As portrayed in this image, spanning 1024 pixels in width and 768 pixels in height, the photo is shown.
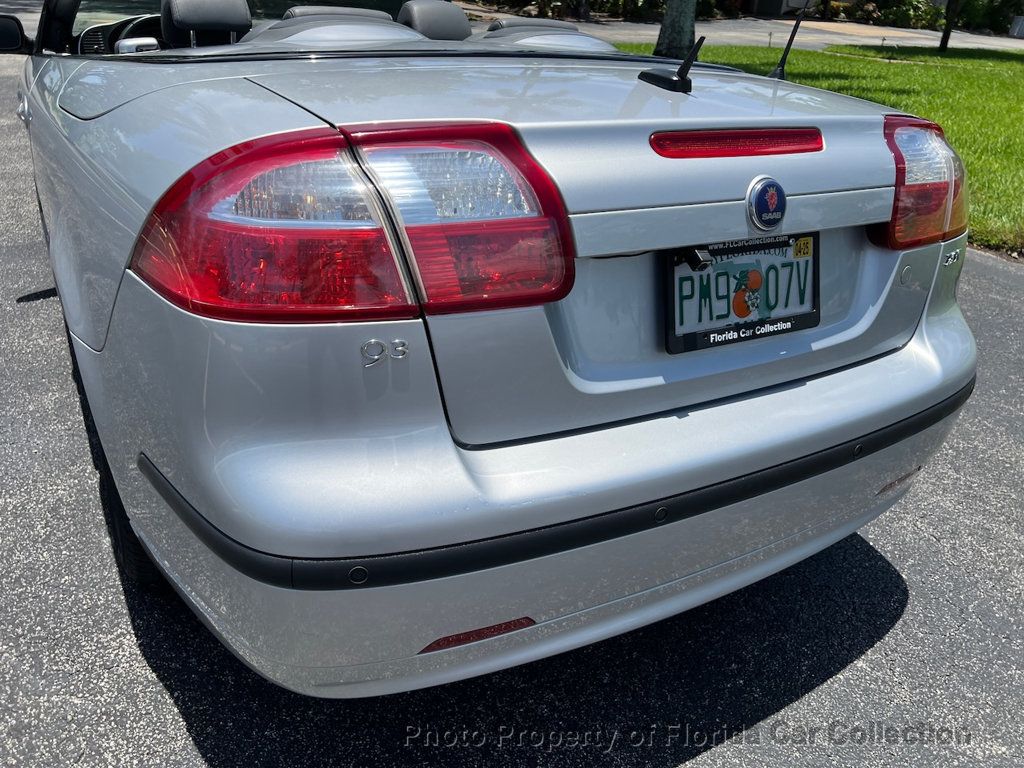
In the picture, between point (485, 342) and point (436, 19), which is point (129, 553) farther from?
point (436, 19)

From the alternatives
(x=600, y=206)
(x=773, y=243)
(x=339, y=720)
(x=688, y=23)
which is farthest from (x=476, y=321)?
(x=688, y=23)

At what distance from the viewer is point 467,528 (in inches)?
57.1

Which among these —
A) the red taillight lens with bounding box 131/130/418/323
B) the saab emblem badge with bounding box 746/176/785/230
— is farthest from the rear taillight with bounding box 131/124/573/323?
the saab emblem badge with bounding box 746/176/785/230

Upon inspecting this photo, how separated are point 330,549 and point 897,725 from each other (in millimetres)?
1408

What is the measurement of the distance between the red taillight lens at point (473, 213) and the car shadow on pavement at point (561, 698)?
1003 mm

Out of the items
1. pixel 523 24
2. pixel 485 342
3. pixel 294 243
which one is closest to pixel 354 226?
pixel 294 243

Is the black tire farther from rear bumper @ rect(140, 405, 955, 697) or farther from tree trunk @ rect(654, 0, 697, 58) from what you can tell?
tree trunk @ rect(654, 0, 697, 58)

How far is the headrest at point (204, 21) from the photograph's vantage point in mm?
2707

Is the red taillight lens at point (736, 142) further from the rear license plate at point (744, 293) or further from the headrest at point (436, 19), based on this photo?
the headrest at point (436, 19)

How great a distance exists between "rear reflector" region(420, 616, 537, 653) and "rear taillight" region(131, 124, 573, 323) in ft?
1.82

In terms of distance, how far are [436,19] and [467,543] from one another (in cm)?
216

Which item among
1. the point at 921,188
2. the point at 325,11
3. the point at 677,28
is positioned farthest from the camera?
the point at 677,28

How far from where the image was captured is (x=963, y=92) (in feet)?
41.7

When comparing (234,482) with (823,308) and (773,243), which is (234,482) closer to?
(773,243)
